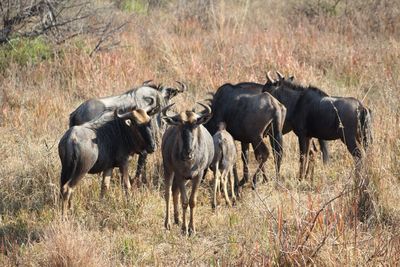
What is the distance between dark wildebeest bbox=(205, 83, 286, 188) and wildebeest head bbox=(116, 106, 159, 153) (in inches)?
60.2

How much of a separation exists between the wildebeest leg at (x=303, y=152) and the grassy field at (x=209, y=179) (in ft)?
0.70

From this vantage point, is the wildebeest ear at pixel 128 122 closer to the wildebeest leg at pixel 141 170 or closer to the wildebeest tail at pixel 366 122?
the wildebeest leg at pixel 141 170

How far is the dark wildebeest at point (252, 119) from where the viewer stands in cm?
866

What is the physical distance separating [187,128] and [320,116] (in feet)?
9.49

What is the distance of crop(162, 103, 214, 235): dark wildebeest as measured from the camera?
6863 millimetres

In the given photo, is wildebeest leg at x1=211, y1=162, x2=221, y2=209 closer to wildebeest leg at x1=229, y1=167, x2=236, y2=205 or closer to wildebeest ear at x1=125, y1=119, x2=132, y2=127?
wildebeest leg at x1=229, y1=167, x2=236, y2=205

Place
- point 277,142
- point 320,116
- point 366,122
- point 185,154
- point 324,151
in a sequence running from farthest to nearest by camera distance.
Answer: point 324,151
point 320,116
point 277,142
point 366,122
point 185,154

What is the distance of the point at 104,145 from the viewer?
25.0ft

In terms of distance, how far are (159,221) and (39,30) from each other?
8366 mm

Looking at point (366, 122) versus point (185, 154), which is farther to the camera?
point (366, 122)

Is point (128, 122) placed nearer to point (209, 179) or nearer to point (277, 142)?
point (209, 179)

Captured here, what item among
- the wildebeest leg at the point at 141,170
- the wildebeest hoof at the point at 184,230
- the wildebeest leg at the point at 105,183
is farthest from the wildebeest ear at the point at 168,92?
the wildebeest hoof at the point at 184,230

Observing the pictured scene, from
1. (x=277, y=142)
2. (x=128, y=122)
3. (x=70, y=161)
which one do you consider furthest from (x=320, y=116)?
(x=70, y=161)

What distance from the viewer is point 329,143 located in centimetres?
1049
